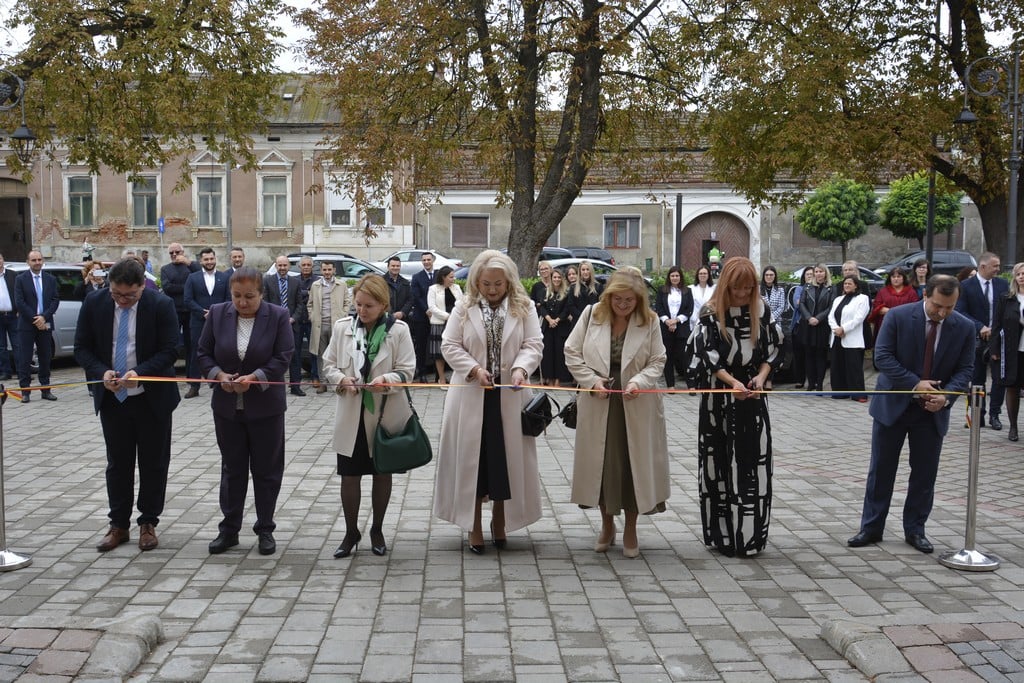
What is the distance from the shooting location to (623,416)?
666 centimetres

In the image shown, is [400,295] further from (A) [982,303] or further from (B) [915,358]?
(B) [915,358]

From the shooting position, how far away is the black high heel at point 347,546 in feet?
21.9

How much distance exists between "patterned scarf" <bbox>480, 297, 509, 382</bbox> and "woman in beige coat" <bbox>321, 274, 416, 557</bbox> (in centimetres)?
50

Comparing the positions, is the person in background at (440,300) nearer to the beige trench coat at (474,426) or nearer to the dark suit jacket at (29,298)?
the dark suit jacket at (29,298)

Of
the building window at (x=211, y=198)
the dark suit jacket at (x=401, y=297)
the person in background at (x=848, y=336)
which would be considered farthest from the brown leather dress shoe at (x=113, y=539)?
the building window at (x=211, y=198)

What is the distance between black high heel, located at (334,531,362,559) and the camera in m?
6.67

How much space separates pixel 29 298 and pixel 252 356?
9210 mm

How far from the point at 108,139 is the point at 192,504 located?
17292mm

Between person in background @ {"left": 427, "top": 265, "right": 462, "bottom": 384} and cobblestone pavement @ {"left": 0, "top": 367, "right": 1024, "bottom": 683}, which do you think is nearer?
cobblestone pavement @ {"left": 0, "top": 367, "right": 1024, "bottom": 683}

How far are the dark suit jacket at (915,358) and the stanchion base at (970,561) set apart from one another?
81 centimetres

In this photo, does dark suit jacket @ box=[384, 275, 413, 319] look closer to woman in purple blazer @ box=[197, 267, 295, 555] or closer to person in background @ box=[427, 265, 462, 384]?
person in background @ box=[427, 265, 462, 384]

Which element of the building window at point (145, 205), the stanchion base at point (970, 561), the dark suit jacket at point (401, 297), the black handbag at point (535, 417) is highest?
the building window at point (145, 205)

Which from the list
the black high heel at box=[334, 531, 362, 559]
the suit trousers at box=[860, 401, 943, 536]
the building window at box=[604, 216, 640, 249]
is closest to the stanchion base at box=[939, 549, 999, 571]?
the suit trousers at box=[860, 401, 943, 536]

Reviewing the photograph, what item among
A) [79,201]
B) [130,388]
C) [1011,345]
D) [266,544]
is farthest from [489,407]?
[79,201]
